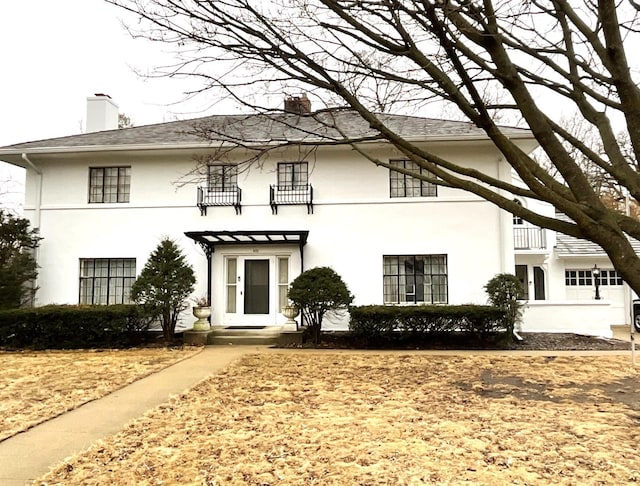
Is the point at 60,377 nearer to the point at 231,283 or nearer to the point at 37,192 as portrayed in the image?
the point at 231,283

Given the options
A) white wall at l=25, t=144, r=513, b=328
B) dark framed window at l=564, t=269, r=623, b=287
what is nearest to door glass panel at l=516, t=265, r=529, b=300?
dark framed window at l=564, t=269, r=623, b=287

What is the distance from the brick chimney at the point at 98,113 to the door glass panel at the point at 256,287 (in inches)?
290

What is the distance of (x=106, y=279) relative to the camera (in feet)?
44.7

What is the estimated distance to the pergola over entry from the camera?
40.4ft

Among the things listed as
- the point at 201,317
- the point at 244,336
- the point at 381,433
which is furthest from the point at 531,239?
the point at 381,433

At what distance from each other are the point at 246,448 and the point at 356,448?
995mm

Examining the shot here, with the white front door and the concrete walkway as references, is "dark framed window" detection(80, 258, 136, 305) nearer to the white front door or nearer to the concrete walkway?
the white front door

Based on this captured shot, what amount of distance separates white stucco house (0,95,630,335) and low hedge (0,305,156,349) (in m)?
2.02

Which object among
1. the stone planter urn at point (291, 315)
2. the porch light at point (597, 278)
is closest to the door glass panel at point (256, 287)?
the stone planter urn at point (291, 315)

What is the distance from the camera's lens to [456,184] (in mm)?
5449

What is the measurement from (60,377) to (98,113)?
35.5 ft

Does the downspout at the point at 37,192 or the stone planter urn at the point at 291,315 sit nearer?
the stone planter urn at the point at 291,315

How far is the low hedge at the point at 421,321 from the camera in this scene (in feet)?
36.9

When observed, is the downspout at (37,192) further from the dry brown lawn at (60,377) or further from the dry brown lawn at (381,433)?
the dry brown lawn at (381,433)
